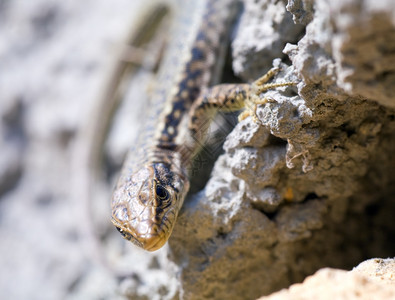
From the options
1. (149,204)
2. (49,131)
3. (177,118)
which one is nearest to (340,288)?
(149,204)

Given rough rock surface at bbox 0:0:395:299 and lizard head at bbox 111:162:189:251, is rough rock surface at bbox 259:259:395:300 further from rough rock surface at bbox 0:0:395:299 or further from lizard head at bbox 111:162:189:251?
lizard head at bbox 111:162:189:251

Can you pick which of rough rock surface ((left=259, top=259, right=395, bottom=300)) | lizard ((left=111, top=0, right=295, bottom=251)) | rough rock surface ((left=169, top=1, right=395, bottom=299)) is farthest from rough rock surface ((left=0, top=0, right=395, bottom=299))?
rough rock surface ((left=259, top=259, right=395, bottom=300))

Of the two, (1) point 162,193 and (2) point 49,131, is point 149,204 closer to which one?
(1) point 162,193

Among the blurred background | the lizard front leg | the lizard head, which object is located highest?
the lizard front leg

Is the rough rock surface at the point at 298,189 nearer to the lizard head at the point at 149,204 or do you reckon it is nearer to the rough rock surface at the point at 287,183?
the rough rock surface at the point at 287,183

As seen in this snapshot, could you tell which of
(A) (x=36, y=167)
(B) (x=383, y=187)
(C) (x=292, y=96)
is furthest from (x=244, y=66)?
(A) (x=36, y=167)

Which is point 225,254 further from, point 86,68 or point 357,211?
point 86,68
